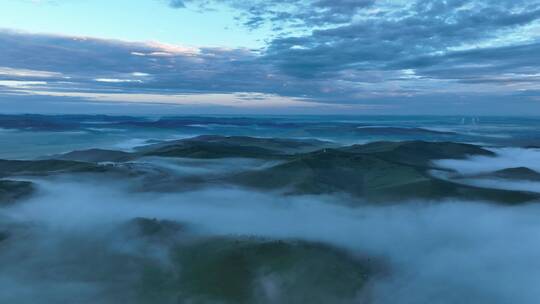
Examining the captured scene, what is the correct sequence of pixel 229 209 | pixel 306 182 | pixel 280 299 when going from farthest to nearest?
1. pixel 306 182
2. pixel 229 209
3. pixel 280 299

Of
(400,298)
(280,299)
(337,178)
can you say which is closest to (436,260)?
(400,298)

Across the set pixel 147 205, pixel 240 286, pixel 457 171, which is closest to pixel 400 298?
pixel 240 286

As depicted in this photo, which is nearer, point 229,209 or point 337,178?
point 229,209

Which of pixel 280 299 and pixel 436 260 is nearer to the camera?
pixel 280 299

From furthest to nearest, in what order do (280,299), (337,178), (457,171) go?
(457,171), (337,178), (280,299)

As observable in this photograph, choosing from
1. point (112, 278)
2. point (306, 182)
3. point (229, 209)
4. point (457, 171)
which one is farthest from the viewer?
point (457, 171)

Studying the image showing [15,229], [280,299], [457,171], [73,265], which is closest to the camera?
[280,299]

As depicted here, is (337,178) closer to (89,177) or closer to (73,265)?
(89,177)

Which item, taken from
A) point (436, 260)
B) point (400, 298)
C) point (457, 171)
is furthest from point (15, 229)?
point (457, 171)

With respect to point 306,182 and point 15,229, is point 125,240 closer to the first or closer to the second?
point 15,229
